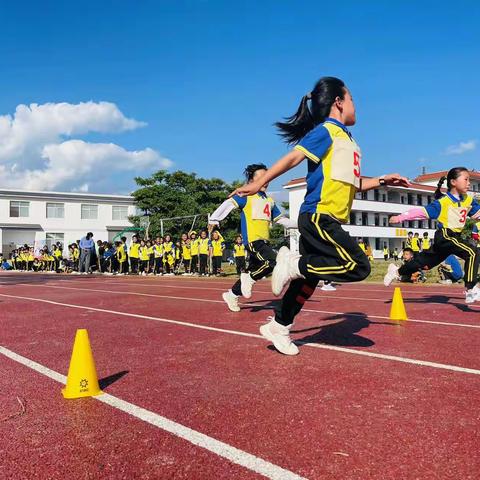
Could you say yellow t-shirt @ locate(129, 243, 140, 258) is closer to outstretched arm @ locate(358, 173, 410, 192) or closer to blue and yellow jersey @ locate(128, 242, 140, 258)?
blue and yellow jersey @ locate(128, 242, 140, 258)

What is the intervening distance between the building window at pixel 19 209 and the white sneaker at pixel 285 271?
53302mm

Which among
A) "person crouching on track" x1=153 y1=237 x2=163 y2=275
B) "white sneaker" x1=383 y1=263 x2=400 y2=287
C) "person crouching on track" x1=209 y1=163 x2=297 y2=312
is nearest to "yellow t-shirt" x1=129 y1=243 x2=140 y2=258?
"person crouching on track" x1=153 y1=237 x2=163 y2=275

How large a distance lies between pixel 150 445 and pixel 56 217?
181 ft

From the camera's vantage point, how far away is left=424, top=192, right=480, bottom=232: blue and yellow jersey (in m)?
7.39

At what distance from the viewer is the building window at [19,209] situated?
5147cm

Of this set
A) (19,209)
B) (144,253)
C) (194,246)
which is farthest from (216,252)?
(19,209)

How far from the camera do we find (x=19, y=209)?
170 ft

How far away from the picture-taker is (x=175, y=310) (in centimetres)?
774

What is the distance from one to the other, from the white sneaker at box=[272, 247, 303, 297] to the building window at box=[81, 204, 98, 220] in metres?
54.1

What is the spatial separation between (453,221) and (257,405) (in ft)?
18.5

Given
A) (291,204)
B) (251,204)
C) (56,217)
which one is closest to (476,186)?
(291,204)

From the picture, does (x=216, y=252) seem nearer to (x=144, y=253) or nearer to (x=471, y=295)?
(x=144, y=253)

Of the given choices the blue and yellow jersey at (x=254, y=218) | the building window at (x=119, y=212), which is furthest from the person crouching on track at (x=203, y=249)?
the building window at (x=119, y=212)

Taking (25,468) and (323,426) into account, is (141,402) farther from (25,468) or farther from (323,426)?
(323,426)
